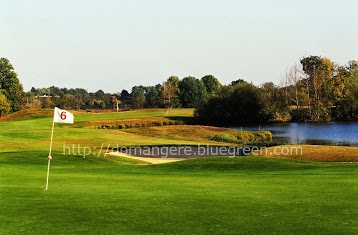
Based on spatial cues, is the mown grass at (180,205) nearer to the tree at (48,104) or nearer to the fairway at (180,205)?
the fairway at (180,205)

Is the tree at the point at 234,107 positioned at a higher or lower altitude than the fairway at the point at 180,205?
higher

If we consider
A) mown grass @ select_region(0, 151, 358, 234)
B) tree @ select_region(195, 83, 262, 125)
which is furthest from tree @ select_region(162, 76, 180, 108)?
mown grass @ select_region(0, 151, 358, 234)

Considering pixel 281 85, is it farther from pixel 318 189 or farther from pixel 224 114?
pixel 318 189

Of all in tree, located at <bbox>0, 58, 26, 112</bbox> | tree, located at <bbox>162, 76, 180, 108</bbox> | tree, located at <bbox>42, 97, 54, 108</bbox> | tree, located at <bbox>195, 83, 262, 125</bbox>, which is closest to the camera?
tree, located at <bbox>195, 83, 262, 125</bbox>

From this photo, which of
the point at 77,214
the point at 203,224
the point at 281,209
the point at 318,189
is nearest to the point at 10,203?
the point at 77,214

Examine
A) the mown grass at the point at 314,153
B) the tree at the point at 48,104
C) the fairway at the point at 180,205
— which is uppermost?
the tree at the point at 48,104

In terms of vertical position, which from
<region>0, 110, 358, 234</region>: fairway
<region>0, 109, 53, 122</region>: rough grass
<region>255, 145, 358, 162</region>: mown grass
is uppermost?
<region>0, 109, 53, 122</region>: rough grass

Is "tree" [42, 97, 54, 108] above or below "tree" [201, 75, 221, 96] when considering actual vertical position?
below

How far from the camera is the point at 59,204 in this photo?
12109 mm

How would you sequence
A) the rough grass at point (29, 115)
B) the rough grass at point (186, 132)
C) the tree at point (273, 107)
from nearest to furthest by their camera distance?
the rough grass at point (186, 132), the rough grass at point (29, 115), the tree at point (273, 107)

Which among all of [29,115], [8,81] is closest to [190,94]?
[8,81]

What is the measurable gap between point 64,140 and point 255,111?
58265 mm

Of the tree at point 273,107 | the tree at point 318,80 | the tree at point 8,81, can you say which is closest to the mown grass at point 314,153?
the tree at point 273,107

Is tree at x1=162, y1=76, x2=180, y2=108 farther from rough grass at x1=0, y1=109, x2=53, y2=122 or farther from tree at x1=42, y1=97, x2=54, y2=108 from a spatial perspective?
rough grass at x1=0, y1=109, x2=53, y2=122
